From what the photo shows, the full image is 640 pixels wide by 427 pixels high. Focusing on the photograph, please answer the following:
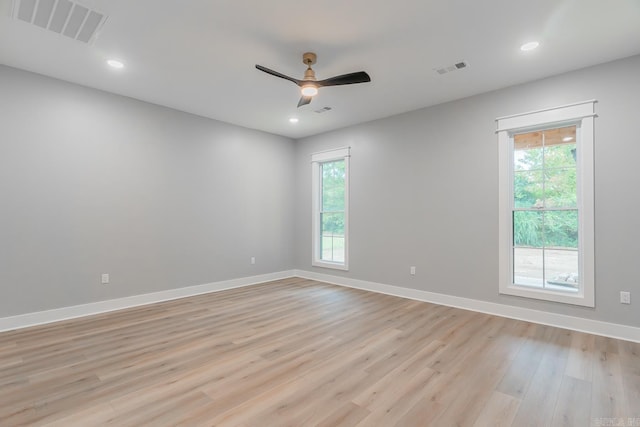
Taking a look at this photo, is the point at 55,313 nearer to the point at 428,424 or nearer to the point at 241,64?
the point at 241,64

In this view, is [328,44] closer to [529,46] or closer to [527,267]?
[529,46]

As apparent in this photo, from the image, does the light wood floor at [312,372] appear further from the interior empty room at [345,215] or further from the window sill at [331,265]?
the window sill at [331,265]

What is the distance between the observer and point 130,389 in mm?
2240

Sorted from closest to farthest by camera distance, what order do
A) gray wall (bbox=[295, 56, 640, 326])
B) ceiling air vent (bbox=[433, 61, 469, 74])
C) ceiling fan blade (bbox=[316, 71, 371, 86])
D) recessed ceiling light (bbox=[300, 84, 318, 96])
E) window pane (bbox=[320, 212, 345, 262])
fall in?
ceiling fan blade (bbox=[316, 71, 371, 86]) < recessed ceiling light (bbox=[300, 84, 318, 96]) < gray wall (bbox=[295, 56, 640, 326]) < ceiling air vent (bbox=[433, 61, 469, 74]) < window pane (bbox=[320, 212, 345, 262])

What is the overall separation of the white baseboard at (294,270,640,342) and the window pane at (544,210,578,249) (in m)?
0.84

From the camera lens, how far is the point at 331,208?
6238 millimetres

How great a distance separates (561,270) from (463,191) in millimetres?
1491

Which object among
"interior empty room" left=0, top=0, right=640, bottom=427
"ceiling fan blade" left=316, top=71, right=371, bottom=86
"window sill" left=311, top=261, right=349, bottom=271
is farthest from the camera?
"window sill" left=311, top=261, right=349, bottom=271

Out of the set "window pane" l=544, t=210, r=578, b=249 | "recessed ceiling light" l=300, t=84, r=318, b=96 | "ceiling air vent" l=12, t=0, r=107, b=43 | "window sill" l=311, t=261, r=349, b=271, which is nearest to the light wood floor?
"window pane" l=544, t=210, r=578, b=249

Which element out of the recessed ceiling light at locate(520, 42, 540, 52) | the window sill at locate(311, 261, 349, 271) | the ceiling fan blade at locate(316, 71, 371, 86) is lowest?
the window sill at locate(311, 261, 349, 271)

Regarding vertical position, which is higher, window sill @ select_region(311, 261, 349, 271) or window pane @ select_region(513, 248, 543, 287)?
window pane @ select_region(513, 248, 543, 287)

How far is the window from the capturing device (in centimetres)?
582

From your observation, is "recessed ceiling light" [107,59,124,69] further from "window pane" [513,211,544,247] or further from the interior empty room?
"window pane" [513,211,544,247]

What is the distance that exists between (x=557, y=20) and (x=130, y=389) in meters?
4.55
